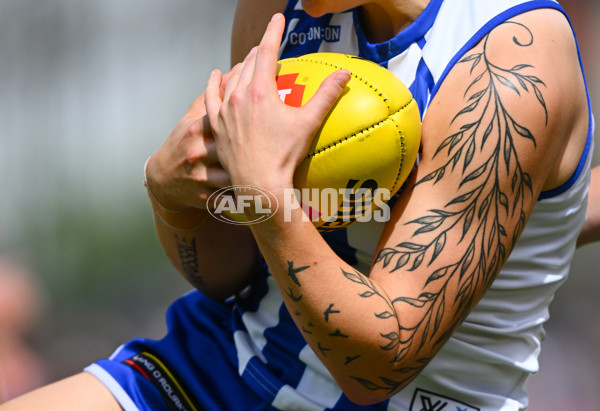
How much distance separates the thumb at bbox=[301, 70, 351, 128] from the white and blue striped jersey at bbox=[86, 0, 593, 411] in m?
0.24

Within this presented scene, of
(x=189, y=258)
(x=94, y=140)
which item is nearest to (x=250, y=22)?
(x=189, y=258)

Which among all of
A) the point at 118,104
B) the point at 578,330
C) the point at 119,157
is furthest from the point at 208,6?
the point at 578,330

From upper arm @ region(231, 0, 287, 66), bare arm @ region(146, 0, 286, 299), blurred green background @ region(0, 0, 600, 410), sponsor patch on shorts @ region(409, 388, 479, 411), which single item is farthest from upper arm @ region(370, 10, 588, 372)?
blurred green background @ region(0, 0, 600, 410)

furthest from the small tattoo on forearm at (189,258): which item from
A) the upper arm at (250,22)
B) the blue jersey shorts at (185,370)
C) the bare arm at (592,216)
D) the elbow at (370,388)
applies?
the bare arm at (592,216)

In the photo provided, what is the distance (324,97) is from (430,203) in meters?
0.29

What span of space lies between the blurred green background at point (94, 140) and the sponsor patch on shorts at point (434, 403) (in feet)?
9.51

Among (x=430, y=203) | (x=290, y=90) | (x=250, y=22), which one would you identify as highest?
(x=250, y=22)

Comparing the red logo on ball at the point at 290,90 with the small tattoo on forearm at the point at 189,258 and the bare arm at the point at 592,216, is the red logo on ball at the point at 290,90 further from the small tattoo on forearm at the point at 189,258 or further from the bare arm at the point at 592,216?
the bare arm at the point at 592,216

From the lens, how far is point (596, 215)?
1.87m

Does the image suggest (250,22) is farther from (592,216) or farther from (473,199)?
(592,216)

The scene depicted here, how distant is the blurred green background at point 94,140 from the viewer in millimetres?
4160

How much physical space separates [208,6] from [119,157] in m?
1.23

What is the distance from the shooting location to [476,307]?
148 cm

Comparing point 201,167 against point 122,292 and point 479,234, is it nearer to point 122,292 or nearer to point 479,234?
point 479,234
